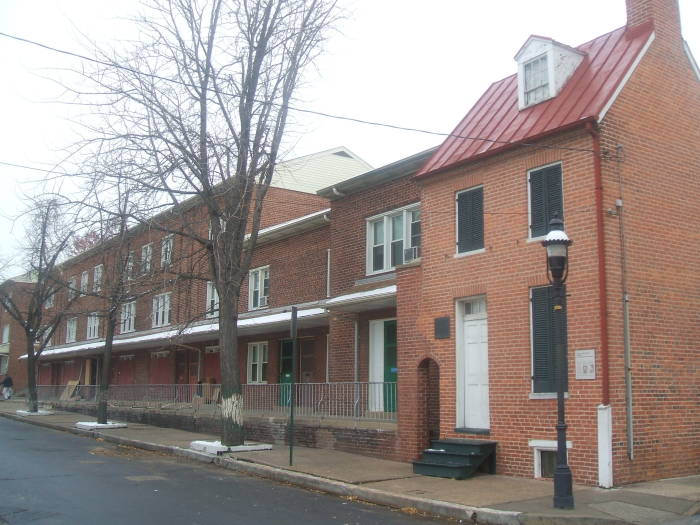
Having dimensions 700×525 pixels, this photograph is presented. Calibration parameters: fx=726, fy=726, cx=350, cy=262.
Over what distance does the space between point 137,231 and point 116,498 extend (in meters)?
8.42

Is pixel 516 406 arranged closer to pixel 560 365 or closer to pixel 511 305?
pixel 511 305

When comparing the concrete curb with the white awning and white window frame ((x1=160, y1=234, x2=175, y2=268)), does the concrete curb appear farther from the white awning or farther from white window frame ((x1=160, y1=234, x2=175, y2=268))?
white window frame ((x1=160, y1=234, x2=175, y2=268))

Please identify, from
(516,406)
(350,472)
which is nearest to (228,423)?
(350,472)

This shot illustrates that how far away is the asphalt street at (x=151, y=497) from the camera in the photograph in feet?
31.0

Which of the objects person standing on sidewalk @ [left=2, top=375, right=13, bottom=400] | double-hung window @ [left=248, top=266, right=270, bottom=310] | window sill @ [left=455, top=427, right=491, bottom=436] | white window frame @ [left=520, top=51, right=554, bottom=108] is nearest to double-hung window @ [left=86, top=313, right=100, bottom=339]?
person standing on sidewalk @ [left=2, top=375, right=13, bottom=400]

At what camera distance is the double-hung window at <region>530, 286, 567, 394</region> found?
12.3 meters

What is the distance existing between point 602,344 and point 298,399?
942 cm

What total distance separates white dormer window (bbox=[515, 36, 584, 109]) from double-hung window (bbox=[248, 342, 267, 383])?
14850 mm

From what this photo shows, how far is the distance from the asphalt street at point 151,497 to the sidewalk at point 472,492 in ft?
1.08

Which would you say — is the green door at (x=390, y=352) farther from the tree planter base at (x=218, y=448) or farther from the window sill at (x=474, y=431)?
the window sill at (x=474, y=431)

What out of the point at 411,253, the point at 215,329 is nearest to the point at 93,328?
the point at 215,329

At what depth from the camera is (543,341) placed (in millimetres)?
12500

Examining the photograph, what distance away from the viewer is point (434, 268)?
588 inches

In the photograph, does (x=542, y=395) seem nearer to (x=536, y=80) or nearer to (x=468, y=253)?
(x=468, y=253)
